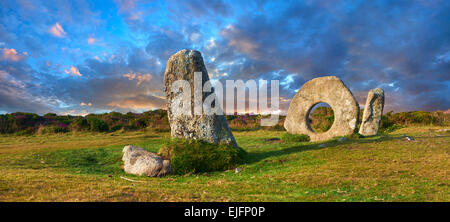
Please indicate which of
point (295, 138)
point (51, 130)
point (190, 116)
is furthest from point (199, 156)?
point (51, 130)

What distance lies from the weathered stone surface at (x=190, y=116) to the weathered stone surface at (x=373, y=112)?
13.7 m

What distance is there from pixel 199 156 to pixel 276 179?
3.48 metres

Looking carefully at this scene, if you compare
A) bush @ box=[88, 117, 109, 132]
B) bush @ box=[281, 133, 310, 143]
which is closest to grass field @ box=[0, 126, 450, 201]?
bush @ box=[281, 133, 310, 143]

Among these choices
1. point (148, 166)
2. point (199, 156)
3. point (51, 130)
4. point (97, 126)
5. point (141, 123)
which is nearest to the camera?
point (148, 166)

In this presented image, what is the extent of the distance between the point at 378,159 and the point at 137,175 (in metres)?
8.26

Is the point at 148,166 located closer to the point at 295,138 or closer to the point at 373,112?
the point at 295,138

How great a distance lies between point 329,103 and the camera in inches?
623

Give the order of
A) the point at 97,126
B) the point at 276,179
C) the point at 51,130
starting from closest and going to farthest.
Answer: the point at 276,179
the point at 51,130
the point at 97,126

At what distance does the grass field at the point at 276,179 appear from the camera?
14.9ft

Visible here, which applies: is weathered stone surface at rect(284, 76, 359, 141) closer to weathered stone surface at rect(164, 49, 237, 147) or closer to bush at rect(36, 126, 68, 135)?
weathered stone surface at rect(164, 49, 237, 147)

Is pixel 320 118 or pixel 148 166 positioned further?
pixel 320 118
